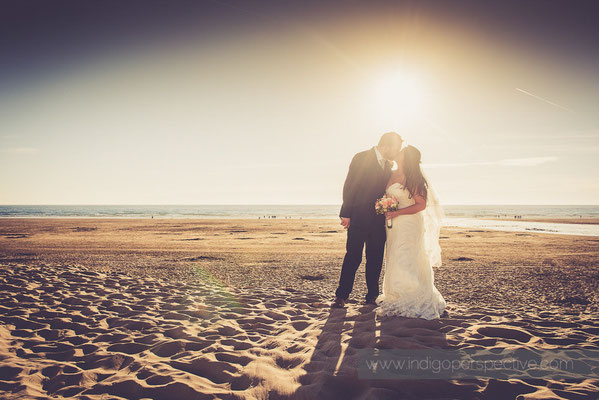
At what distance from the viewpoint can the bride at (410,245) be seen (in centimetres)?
448

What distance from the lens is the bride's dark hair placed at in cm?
459

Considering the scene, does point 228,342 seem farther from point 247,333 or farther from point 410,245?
point 410,245

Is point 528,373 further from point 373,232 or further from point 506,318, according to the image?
point 373,232

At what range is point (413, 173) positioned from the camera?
4645mm

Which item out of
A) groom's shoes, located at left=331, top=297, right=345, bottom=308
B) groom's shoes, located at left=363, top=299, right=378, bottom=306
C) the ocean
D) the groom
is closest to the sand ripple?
Result: groom's shoes, located at left=331, top=297, right=345, bottom=308

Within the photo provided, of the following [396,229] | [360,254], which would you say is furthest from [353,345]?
[396,229]

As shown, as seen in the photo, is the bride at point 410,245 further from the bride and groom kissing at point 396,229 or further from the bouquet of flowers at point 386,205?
the bouquet of flowers at point 386,205

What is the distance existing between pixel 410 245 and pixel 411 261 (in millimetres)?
227

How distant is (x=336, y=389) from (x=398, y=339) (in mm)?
1142

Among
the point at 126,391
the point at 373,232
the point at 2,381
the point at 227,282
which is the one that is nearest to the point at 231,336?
the point at 126,391

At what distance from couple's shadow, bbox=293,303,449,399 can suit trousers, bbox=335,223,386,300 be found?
1.08ft

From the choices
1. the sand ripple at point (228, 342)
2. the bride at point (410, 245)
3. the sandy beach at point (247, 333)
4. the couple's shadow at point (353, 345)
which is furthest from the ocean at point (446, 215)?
the couple's shadow at point (353, 345)

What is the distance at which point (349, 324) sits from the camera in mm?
4102

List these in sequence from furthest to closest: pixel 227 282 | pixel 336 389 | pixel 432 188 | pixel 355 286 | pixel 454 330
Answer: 1. pixel 227 282
2. pixel 355 286
3. pixel 432 188
4. pixel 454 330
5. pixel 336 389
